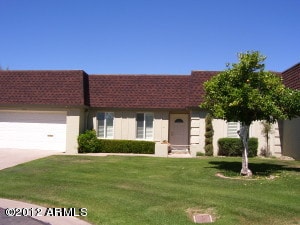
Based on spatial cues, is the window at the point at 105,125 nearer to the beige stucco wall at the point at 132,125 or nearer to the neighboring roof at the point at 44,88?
the beige stucco wall at the point at 132,125

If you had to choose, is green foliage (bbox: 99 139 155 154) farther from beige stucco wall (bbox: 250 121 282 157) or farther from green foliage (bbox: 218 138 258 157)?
beige stucco wall (bbox: 250 121 282 157)

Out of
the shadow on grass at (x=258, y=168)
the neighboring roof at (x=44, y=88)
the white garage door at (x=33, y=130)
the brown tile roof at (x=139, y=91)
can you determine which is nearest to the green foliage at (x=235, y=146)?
the brown tile roof at (x=139, y=91)

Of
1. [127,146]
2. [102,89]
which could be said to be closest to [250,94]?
[127,146]

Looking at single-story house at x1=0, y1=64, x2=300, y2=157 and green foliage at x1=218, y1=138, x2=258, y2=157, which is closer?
green foliage at x1=218, y1=138, x2=258, y2=157

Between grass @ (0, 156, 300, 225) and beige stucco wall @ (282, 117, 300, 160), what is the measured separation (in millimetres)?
3596

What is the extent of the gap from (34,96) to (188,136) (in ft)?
32.3

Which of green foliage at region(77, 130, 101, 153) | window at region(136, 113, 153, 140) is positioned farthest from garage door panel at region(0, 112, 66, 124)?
A: window at region(136, 113, 153, 140)

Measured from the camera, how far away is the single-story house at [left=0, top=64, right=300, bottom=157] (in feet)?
80.6

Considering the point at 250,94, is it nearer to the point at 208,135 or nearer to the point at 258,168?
the point at 258,168

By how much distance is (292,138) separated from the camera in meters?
22.5

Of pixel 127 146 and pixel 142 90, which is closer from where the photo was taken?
pixel 127 146

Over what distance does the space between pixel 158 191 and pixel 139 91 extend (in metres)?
15.0

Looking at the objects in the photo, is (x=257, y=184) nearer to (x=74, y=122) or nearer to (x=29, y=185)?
(x=29, y=185)

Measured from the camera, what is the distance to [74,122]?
25188 mm
